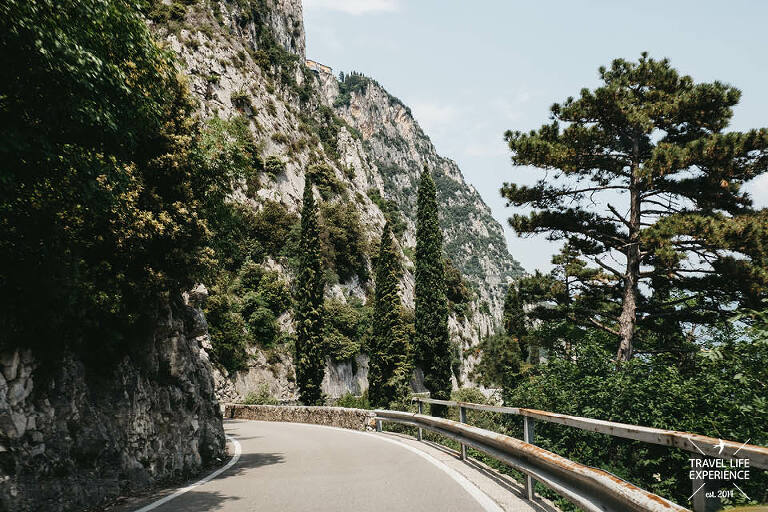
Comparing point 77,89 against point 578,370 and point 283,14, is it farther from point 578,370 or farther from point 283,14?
point 283,14

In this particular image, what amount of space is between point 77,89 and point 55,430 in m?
4.18

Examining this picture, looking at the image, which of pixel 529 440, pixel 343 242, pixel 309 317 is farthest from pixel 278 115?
pixel 529 440

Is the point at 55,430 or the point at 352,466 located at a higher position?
the point at 55,430

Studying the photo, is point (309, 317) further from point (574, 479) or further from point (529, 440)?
point (574, 479)

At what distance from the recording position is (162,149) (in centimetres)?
988

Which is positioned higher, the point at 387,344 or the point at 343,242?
the point at 343,242

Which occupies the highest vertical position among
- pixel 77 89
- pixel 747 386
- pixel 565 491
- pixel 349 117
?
pixel 349 117

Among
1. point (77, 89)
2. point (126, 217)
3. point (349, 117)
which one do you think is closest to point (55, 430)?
point (126, 217)


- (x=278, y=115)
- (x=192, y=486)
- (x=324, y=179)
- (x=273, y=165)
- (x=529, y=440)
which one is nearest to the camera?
(x=529, y=440)

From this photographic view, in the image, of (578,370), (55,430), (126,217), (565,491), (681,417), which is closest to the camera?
(565,491)

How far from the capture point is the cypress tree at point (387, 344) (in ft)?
124

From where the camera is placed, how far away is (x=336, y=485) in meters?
6.78

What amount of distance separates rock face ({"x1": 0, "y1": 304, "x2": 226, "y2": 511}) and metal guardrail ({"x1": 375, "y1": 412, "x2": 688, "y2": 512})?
5294 mm

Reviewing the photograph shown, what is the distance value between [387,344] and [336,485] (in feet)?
108
